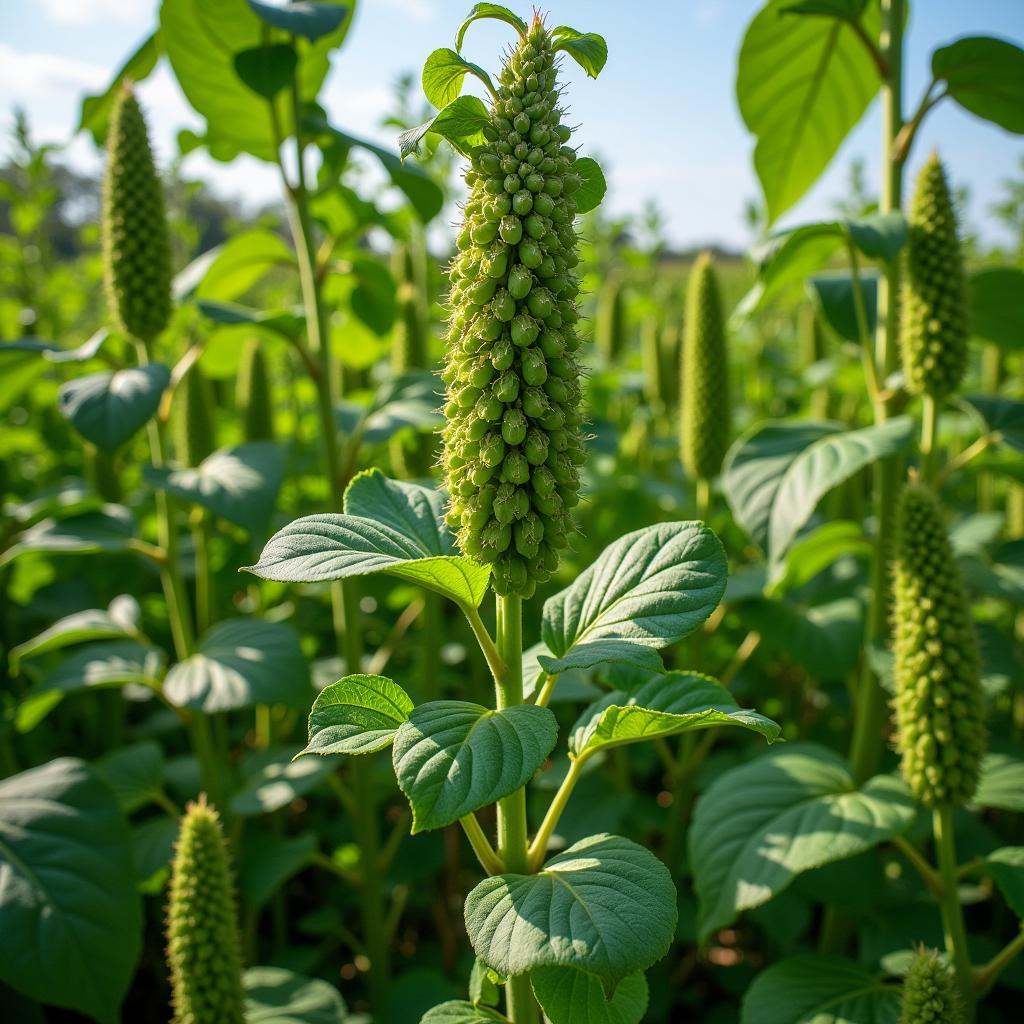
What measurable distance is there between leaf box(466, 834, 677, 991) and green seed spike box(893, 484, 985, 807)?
0.82 metres

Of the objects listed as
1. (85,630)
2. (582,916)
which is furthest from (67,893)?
(582,916)

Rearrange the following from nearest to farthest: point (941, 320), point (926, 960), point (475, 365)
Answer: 1. point (475, 365)
2. point (926, 960)
3. point (941, 320)

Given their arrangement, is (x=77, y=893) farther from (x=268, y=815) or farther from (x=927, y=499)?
(x=927, y=499)

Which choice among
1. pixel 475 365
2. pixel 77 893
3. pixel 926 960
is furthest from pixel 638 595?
pixel 77 893

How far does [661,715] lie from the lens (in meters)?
1.02

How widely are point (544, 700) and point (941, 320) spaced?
148 cm

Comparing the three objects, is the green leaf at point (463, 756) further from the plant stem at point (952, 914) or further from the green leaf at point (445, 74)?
the plant stem at point (952, 914)

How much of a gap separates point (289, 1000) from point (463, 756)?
4.66ft

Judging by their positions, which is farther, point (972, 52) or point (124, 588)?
point (124, 588)

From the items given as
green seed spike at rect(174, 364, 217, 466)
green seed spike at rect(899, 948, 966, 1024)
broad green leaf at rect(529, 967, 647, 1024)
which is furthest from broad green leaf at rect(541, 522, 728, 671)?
green seed spike at rect(174, 364, 217, 466)

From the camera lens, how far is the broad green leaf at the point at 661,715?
3.29 ft

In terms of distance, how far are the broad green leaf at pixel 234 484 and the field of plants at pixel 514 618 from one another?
17 millimetres

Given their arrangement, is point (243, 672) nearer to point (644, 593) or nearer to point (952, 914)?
point (644, 593)

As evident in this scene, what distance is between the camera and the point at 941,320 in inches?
78.7
